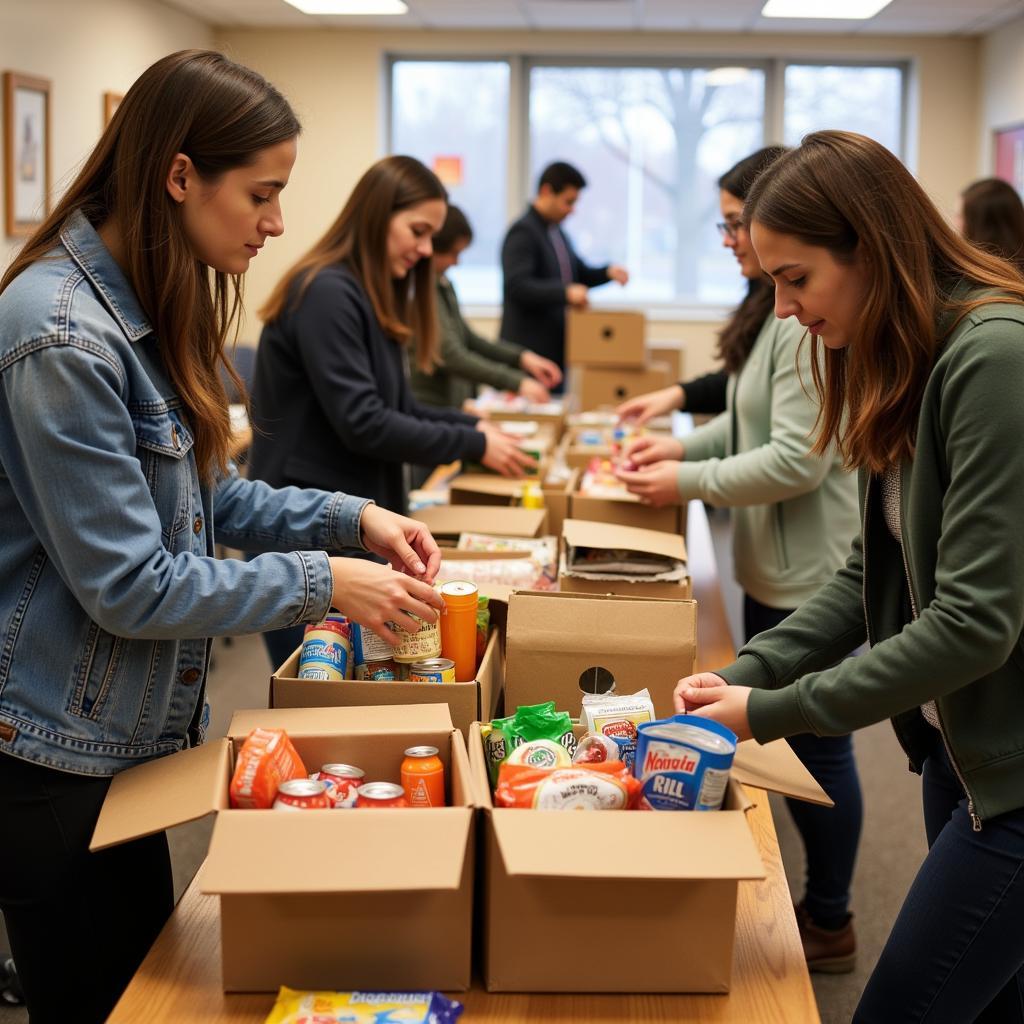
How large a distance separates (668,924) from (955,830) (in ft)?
1.24

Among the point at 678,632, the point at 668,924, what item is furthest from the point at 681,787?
the point at 678,632

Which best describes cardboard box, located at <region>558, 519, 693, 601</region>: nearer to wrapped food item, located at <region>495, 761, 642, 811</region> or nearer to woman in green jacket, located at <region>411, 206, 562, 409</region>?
wrapped food item, located at <region>495, 761, 642, 811</region>

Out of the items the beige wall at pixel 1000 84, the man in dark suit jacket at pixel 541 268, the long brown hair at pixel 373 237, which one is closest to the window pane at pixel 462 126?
the man in dark suit jacket at pixel 541 268

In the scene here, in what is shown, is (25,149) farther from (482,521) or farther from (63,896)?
(63,896)

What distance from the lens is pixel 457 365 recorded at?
432cm

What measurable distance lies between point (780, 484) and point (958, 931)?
113 centimetres

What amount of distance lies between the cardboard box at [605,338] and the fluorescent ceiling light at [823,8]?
311cm

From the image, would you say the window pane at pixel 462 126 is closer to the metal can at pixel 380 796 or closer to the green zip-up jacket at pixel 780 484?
the green zip-up jacket at pixel 780 484

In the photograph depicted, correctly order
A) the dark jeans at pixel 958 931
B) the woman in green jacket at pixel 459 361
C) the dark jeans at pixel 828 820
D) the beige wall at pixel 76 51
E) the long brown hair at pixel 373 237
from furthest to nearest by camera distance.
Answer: the beige wall at pixel 76 51 → the woman in green jacket at pixel 459 361 → the long brown hair at pixel 373 237 → the dark jeans at pixel 828 820 → the dark jeans at pixel 958 931

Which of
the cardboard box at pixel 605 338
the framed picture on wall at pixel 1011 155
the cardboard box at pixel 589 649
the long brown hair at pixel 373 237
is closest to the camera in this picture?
the cardboard box at pixel 589 649

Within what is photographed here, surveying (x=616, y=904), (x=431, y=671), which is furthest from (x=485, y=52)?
(x=616, y=904)

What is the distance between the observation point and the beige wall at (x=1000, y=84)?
23.7ft

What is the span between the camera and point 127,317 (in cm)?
128

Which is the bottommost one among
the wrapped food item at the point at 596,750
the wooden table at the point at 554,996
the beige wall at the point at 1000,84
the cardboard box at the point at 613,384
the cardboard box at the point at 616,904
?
the wooden table at the point at 554,996
